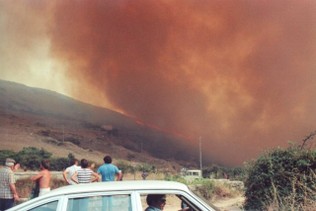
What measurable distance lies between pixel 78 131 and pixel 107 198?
2262 cm

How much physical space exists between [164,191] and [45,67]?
A: 20.4 meters

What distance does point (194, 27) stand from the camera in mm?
24016

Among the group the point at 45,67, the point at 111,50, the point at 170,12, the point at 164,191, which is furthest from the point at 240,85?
the point at 164,191

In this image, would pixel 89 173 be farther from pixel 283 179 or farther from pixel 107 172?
pixel 283 179

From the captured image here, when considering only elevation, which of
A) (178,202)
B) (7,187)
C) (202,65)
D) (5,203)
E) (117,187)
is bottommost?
(178,202)

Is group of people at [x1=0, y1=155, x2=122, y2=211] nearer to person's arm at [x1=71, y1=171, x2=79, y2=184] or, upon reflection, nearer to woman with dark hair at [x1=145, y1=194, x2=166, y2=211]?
person's arm at [x1=71, y1=171, x2=79, y2=184]

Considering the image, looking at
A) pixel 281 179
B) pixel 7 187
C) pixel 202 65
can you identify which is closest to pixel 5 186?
pixel 7 187

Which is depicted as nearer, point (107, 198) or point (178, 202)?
point (107, 198)

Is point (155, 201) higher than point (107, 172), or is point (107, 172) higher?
point (107, 172)

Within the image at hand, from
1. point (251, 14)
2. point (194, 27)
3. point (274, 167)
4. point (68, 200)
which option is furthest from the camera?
point (194, 27)

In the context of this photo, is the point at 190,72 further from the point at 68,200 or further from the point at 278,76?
the point at 68,200

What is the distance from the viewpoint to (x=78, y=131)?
27453 millimetres

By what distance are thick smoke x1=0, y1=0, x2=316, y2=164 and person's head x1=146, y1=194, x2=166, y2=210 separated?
17.5m

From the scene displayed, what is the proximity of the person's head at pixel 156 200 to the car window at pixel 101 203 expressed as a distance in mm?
275
